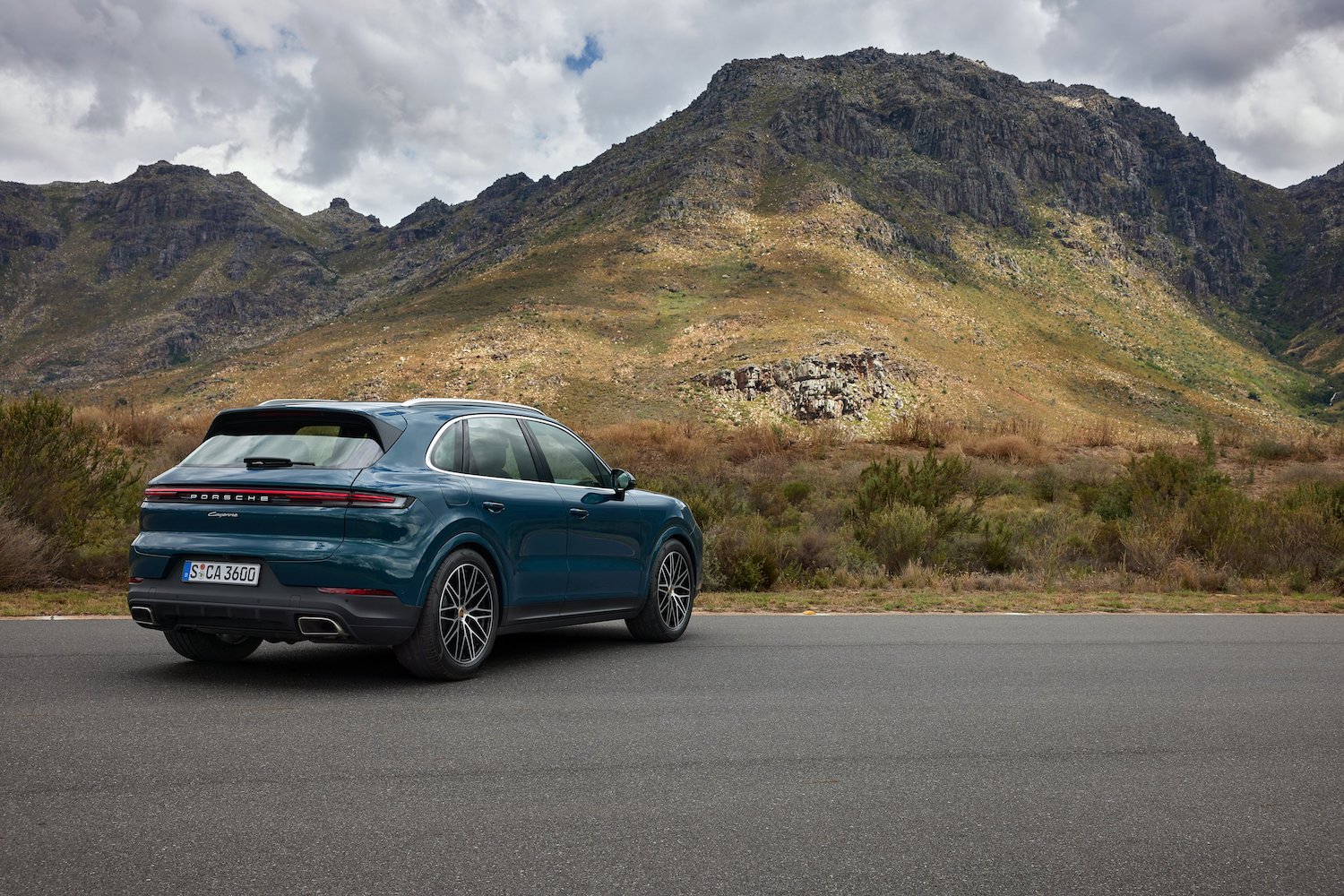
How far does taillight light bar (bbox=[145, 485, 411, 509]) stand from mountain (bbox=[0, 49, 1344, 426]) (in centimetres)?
6148

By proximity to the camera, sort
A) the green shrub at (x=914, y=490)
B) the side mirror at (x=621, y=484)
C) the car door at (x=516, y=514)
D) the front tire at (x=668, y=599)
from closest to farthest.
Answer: the car door at (x=516, y=514) < the side mirror at (x=621, y=484) < the front tire at (x=668, y=599) < the green shrub at (x=914, y=490)

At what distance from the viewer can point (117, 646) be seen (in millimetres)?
8234

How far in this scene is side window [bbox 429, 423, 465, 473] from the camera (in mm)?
7207

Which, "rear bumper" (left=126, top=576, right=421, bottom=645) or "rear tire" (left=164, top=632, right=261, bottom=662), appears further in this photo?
"rear tire" (left=164, top=632, right=261, bottom=662)

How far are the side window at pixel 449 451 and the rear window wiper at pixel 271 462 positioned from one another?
0.81m

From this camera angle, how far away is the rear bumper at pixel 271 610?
21.1ft

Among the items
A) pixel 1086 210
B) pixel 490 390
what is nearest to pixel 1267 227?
pixel 1086 210

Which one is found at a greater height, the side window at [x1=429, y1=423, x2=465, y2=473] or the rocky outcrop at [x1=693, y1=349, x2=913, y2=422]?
the rocky outcrop at [x1=693, y1=349, x2=913, y2=422]

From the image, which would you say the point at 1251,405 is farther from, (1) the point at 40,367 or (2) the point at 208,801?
(1) the point at 40,367

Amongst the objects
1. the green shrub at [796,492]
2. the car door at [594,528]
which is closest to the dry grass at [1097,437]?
the green shrub at [796,492]

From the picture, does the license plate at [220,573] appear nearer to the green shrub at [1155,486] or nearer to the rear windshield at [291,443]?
the rear windshield at [291,443]

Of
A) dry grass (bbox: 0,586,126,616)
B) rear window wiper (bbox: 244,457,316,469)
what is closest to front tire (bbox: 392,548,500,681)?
rear window wiper (bbox: 244,457,316,469)

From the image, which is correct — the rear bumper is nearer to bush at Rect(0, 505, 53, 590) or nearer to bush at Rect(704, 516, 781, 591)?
bush at Rect(0, 505, 53, 590)

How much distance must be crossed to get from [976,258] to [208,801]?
12675 cm
